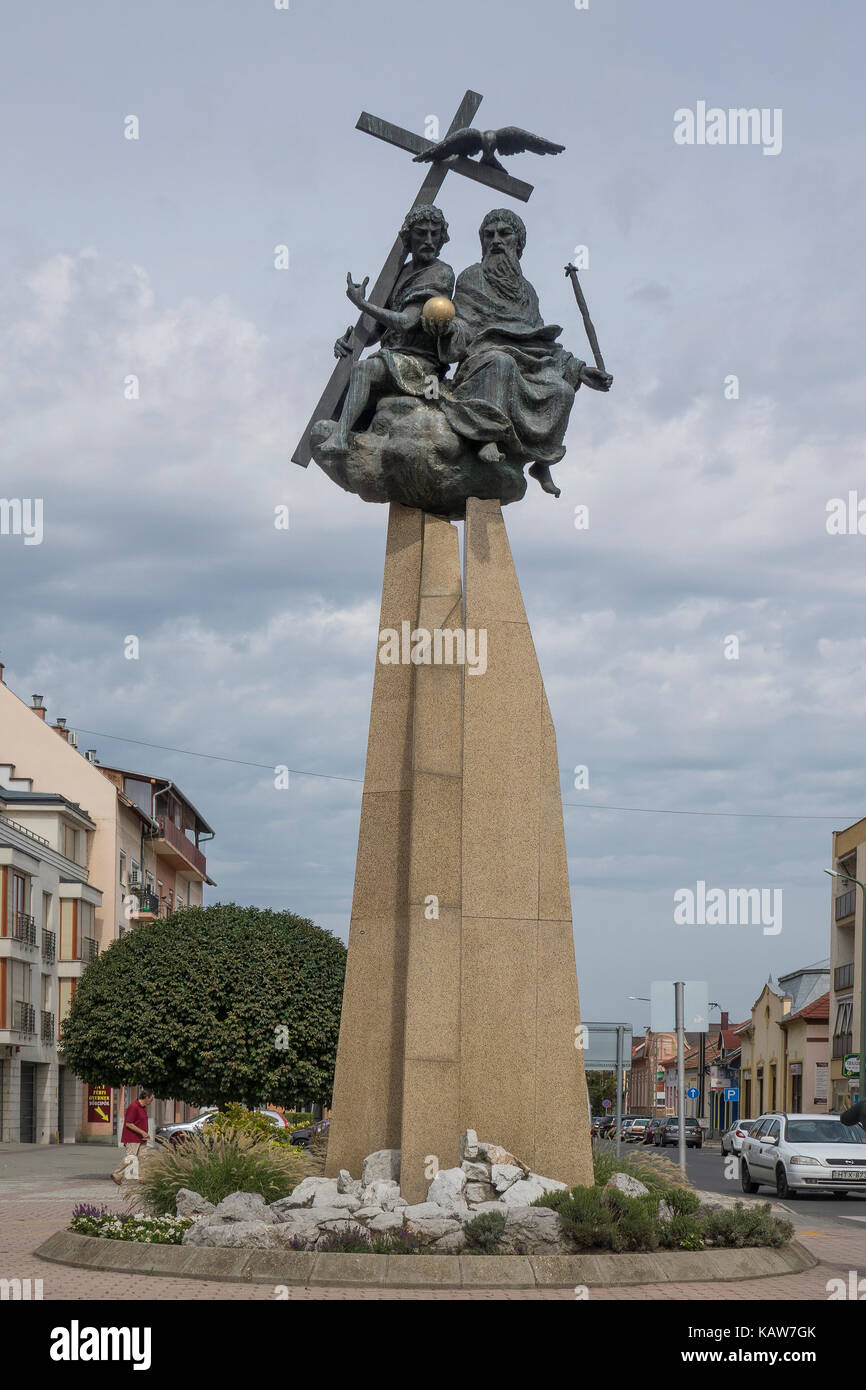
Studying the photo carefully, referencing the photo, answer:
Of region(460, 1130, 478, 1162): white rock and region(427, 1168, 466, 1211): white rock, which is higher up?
region(460, 1130, 478, 1162): white rock

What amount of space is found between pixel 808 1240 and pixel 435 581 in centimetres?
749

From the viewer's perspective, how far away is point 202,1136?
46.2ft

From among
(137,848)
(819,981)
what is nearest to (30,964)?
(137,848)

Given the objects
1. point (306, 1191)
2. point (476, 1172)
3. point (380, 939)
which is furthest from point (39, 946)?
point (476, 1172)

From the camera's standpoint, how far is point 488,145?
15234mm

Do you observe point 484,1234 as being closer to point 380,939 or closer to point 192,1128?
point 380,939

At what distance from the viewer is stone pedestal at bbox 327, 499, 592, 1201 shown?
42.9ft

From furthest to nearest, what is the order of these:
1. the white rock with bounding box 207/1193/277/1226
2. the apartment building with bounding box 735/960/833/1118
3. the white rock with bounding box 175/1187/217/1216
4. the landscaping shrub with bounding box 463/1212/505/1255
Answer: the apartment building with bounding box 735/960/833/1118 → the white rock with bounding box 175/1187/217/1216 → the white rock with bounding box 207/1193/277/1226 → the landscaping shrub with bounding box 463/1212/505/1255

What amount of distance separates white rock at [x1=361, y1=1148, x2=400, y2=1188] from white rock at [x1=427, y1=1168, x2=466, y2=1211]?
58cm

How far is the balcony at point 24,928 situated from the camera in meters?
49.2

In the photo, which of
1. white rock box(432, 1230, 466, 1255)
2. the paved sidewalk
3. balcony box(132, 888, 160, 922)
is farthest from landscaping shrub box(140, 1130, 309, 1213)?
balcony box(132, 888, 160, 922)

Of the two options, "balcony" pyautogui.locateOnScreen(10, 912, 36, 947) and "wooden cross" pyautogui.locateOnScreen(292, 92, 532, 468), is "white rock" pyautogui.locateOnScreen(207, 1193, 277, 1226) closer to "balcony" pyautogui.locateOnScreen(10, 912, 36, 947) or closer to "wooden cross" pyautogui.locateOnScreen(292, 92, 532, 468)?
"wooden cross" pyautogui.locateOnScreen(292, 92, 532, 468)

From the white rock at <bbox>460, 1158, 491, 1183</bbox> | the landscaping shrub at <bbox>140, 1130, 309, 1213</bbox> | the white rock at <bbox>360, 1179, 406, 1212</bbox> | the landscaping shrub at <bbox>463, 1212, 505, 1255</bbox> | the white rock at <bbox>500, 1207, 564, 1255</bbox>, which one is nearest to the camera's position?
the landscaping shrub at <bbox>463, 1212, 505, 1255</bbox>

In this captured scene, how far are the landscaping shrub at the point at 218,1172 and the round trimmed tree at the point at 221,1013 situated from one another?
16438 millimetres
